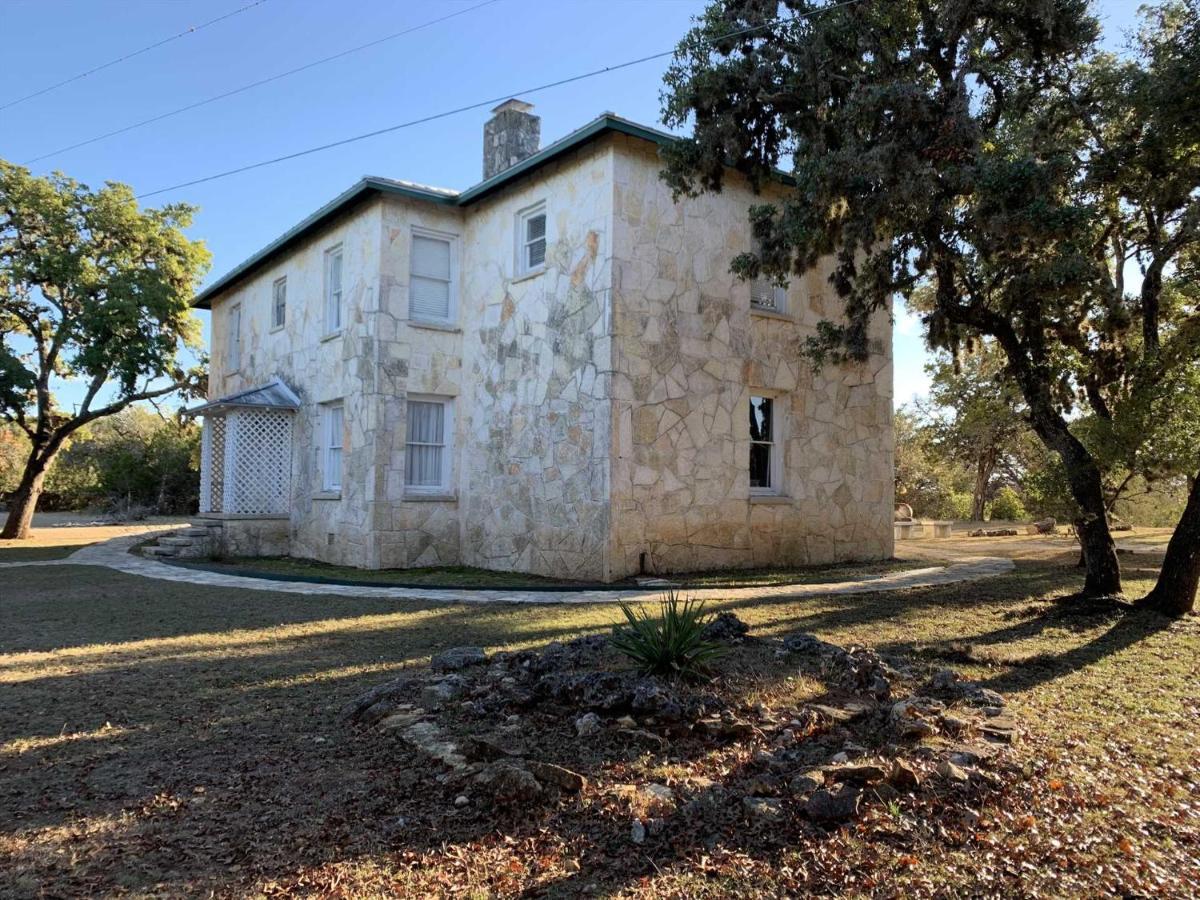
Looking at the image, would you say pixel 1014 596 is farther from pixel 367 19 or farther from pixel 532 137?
pixel 367 19

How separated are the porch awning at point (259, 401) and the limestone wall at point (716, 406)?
24.9ft

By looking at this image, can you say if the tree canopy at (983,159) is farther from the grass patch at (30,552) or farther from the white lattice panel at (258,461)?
the grass patch at (30,552)

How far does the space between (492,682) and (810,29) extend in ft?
26.4

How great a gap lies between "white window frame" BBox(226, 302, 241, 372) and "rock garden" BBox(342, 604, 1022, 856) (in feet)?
51.6

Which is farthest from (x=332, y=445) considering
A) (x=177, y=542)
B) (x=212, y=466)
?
(x=212, y=466)

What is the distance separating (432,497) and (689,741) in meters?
9.65

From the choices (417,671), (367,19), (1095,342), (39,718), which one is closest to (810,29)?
(1095,342)

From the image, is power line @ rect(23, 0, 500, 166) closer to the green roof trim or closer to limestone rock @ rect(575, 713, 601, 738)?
the green roof trim

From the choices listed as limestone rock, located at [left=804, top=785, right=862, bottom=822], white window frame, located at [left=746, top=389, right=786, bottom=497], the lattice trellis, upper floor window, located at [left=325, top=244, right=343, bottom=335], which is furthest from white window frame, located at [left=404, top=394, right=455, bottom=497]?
limestone rock, located at [left=804, top=785, right=862, bottom=822]

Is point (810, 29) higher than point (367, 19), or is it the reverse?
point (367, 19)

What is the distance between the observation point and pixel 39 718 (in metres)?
4.54

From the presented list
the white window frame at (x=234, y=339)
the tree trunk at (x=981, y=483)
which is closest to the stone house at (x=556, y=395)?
the white window frame at (x=234, y=339)

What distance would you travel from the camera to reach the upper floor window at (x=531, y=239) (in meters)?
12.4

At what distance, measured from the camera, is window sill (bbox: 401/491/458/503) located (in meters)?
12.9
